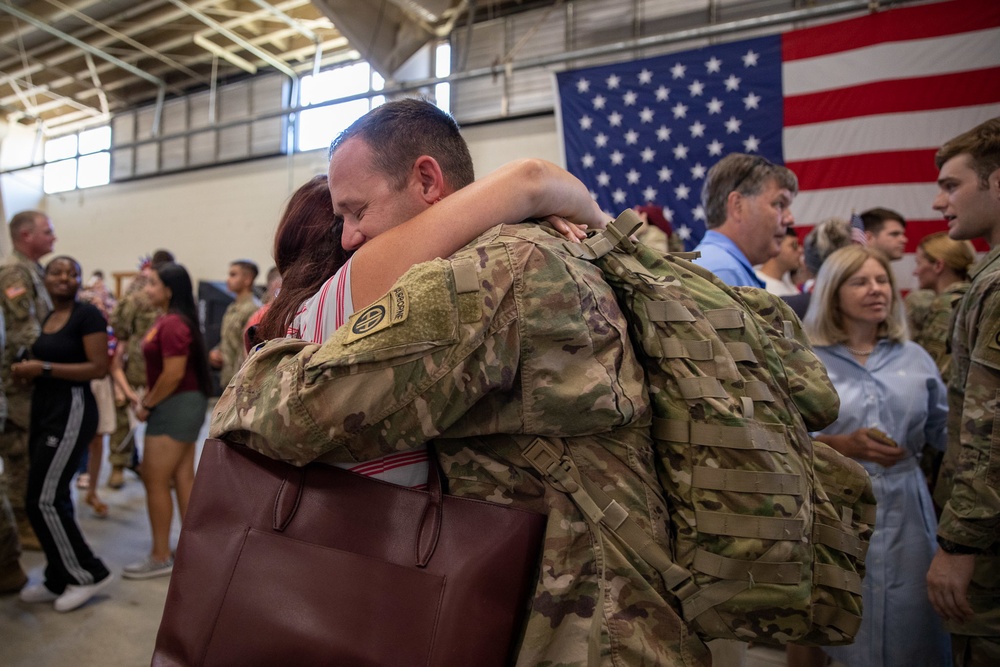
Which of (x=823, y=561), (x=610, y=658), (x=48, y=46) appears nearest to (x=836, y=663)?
(x=823, y=561)

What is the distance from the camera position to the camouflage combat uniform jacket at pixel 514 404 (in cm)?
83

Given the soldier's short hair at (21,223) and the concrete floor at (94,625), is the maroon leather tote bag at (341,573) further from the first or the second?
the soldier's short hair at (21,223)

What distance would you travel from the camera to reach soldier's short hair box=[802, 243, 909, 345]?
225 centimetres

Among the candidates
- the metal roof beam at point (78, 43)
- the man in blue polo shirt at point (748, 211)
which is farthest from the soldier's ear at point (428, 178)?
the metal roof beam at point (78, 43)

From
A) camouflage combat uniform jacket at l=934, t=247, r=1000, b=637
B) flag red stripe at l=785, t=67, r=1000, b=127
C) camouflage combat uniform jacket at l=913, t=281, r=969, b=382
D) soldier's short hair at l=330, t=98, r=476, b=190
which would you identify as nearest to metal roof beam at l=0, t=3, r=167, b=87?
flag red stripe at l=785, t=67, r=1000, b=127

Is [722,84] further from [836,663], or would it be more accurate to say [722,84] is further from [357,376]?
[357,376]

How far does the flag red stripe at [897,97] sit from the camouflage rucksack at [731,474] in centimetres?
552

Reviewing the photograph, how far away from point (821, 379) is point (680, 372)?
0.33 meters

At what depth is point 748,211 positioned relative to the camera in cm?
230

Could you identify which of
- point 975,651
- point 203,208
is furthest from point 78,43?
point 975,651

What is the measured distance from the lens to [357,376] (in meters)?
0.82

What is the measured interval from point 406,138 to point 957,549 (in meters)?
1.65

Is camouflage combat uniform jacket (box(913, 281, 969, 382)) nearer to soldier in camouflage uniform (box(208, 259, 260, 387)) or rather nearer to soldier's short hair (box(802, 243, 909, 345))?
soldier's short hair (box(802, 243, 909, 345))

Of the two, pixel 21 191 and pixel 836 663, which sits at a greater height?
pixel 21 191
